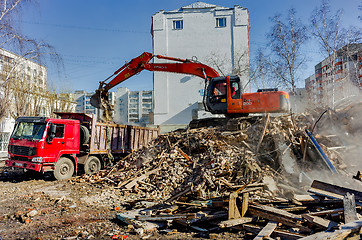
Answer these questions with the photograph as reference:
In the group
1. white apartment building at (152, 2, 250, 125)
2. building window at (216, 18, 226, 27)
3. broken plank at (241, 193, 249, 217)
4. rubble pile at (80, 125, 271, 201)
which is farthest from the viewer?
building window at (216, 18, 226, 27)

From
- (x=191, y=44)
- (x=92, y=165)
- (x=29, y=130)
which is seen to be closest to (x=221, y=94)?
(x=92, y=165)

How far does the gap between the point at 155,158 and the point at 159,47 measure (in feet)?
81.1

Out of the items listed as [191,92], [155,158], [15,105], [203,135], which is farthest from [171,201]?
[191,92]

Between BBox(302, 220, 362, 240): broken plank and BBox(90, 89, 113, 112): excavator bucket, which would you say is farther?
BBox(90, 89, 113, 112): excavator bucket

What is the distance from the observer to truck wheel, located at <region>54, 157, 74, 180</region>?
9.18 m

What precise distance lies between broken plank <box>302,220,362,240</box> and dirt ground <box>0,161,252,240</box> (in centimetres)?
119

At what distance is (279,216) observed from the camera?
14.6ft

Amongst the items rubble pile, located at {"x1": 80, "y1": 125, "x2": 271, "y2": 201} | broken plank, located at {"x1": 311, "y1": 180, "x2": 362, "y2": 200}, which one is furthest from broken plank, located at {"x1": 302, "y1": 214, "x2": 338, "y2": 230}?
rubble pile, located at {"x1": 80, "y1": 125, "x2": 271, "y2": 201}

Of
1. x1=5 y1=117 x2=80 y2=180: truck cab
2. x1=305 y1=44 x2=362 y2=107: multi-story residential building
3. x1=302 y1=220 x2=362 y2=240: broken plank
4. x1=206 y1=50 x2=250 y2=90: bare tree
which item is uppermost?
x1=206 y1=50 x2=250 y2=90: bare tree

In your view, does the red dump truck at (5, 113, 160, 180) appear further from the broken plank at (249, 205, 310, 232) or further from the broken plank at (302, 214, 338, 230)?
the broken plank at (302, 214, 338, 230)

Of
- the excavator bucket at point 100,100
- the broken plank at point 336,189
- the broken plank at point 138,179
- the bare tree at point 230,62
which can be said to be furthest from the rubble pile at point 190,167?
the bare tree at point 230,62

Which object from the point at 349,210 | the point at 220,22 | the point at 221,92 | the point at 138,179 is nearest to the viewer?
the point at 349,210

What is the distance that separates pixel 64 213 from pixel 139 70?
7.95 metres

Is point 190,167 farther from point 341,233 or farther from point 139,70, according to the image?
point 139,70
